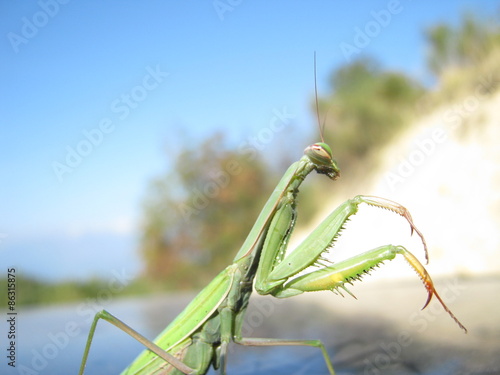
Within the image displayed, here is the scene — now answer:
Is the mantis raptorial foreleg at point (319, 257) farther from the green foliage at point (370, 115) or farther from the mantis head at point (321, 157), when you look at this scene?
the green foliage at point (370, 115)

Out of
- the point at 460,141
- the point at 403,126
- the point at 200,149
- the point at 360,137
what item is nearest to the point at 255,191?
the point at 200,149

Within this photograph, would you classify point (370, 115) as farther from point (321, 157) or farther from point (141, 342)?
point (141, 342)

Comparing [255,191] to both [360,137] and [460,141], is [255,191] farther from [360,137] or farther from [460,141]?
[460,141]

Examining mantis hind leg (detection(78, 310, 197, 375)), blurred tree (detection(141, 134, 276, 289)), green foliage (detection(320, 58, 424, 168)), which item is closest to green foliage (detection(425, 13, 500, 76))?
green foliage (detection(320, 58, 424, 168))

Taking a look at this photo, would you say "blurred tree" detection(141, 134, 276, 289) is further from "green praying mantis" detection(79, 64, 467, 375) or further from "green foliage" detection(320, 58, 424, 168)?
"green praying mantis" detection(79, 64, 467, 375)

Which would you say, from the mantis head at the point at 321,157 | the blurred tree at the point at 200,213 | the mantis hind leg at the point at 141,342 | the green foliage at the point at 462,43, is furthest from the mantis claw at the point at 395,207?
the blurred tree at the point at 200,213
